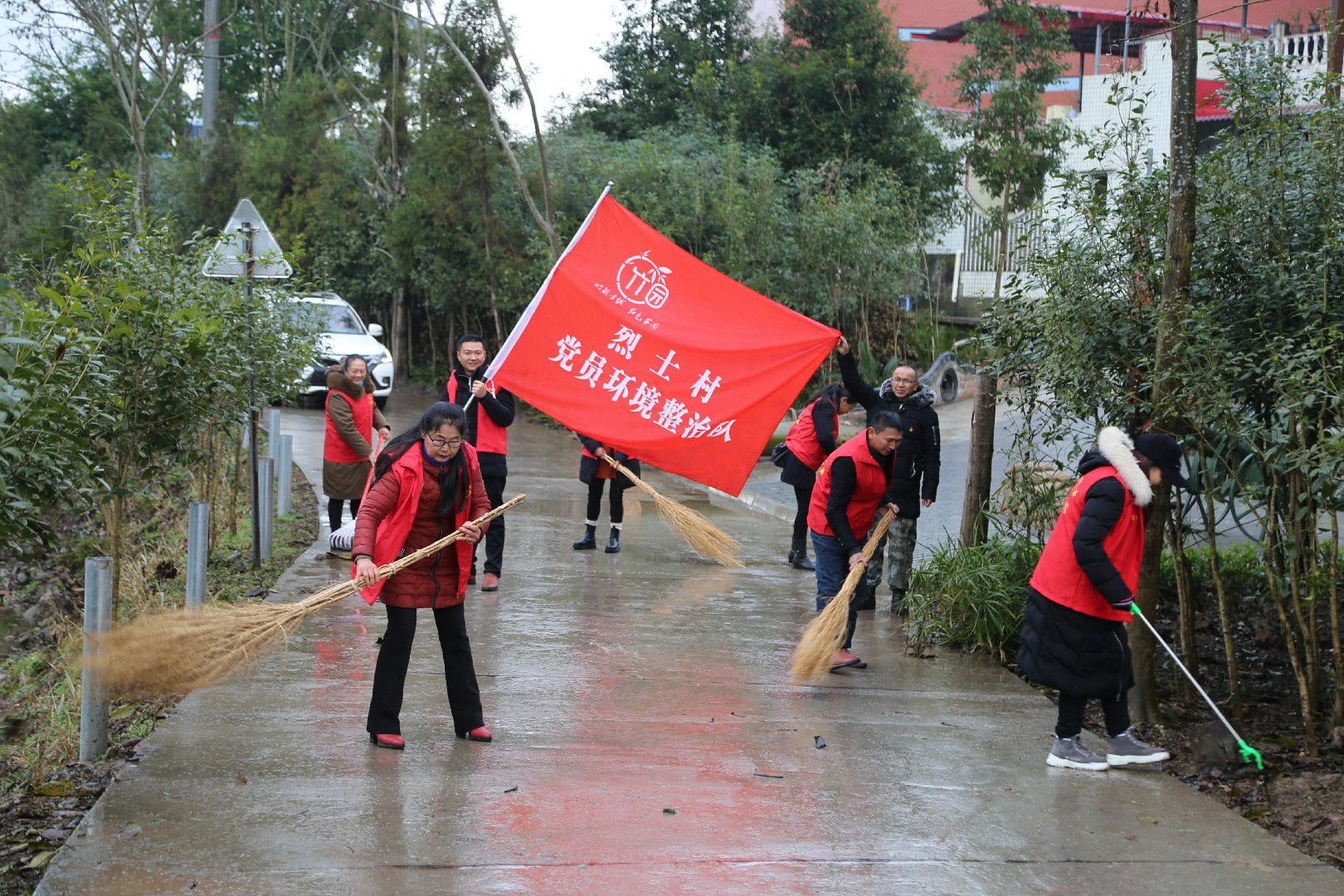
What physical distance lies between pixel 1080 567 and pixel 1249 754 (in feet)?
3.98

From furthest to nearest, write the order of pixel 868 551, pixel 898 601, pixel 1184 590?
pixel 898 601 → pixel 868 551 → pixel 1184 590

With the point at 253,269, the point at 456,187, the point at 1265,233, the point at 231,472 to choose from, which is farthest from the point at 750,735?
the point at 456,187

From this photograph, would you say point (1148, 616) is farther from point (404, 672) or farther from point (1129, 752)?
point (404, 672)

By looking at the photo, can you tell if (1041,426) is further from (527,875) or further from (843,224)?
(843,224)

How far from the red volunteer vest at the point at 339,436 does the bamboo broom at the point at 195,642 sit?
4.35 m

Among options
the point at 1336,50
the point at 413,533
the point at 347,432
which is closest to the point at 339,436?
the point at 347,432

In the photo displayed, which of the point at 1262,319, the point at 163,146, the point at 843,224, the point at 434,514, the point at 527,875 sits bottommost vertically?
the point at 527,875

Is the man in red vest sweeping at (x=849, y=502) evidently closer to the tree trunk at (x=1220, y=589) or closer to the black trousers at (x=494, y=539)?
the tree trunk at (x=1220, y=589)

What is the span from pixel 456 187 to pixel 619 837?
20.2 m

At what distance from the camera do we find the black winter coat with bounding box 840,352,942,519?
7.76 metres

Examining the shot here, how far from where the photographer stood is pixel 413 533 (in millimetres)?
5590

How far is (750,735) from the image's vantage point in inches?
231

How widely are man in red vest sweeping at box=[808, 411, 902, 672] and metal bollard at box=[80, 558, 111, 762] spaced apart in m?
3.72

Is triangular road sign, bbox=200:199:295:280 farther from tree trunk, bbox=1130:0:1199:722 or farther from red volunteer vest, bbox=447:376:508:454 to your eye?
tree trunk, bbox=1130:0:1199:722
